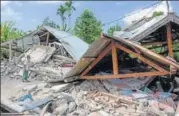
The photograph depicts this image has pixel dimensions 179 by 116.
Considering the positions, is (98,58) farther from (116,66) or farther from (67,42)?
(67,42)

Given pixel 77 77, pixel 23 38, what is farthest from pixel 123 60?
pixel 23 38

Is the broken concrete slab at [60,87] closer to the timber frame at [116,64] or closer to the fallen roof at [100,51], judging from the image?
the fallen roof at [100,51]

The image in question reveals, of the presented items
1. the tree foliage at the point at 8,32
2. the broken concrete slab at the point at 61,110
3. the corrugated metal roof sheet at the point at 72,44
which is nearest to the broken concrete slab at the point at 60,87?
the broken concrete slab at the point at 61,110

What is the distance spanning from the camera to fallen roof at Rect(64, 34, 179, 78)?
31.1 ft

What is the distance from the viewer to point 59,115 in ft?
30.2

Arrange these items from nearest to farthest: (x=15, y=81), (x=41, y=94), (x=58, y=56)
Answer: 1. (x=41, y=94)
2. (x=15, y=81)
3. (x=58, y=56)

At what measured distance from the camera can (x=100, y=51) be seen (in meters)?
10.8

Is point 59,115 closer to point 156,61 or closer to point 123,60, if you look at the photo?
point 156,61

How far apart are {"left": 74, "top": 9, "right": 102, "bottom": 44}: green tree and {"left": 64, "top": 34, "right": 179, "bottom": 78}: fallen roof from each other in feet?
68.6

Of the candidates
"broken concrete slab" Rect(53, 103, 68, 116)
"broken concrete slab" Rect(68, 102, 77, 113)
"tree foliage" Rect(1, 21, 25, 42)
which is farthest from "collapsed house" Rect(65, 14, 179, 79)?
"tree foliage" Rect(1, 21, 25, 42)

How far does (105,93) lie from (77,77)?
1.66 meters

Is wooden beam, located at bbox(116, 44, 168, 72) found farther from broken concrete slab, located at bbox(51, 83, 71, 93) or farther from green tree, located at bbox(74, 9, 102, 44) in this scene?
green tree, located at bbox(74, 9, 102, 44)

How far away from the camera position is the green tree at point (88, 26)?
3222 cm

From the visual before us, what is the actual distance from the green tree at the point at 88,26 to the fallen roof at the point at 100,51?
20.9 metres
